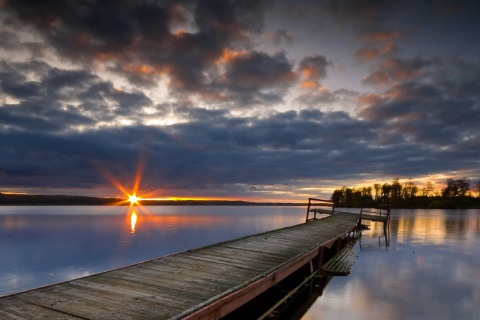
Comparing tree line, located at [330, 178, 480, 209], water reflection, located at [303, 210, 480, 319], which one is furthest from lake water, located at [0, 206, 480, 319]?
tree line, located at [330, 178, 480, 209]

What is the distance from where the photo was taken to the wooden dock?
17.5ft

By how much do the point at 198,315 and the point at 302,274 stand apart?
9.21 metres

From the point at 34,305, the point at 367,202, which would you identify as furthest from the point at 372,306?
the point at 367,202

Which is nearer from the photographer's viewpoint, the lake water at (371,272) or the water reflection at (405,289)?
the water reflection at (405,289)

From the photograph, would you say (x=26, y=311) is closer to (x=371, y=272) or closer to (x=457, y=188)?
(x=371, y=272)

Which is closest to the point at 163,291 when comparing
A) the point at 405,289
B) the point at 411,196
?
the point at 405,289

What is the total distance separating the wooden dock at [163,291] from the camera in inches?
210

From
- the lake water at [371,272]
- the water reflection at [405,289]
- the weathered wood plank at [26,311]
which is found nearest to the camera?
the weathered wood plank at [26,311]

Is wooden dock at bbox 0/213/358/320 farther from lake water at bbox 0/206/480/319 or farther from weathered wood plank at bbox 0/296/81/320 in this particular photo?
lake water at bbox 0/206/480/319

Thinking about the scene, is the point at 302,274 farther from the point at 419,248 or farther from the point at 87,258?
the point at 419,248

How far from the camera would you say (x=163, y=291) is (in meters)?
6.55

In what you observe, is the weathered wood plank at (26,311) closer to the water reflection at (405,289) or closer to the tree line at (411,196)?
the water reflection at (405,289)

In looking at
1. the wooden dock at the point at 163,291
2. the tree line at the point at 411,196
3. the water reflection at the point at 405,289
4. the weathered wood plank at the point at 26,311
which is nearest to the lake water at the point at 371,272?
the water reflection at the point at 405,289

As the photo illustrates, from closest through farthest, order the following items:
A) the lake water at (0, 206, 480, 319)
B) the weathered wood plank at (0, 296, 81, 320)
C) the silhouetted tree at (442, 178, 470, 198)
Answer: the weathered wood plank at (0, 296, 81, 320), the lake water at (0, 206, 480, 319), the silhouetted tree at (442, 178, 470, 198)
